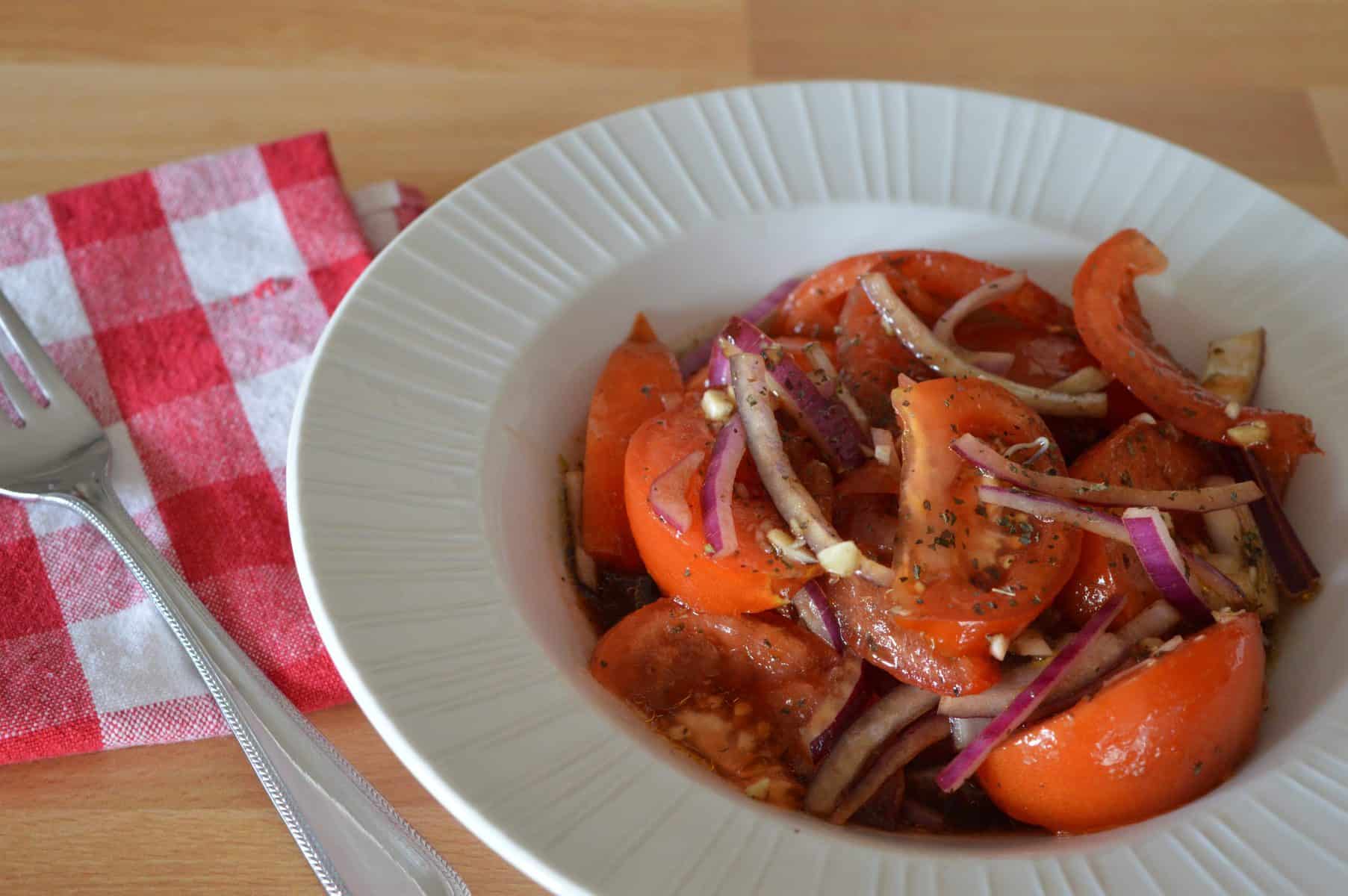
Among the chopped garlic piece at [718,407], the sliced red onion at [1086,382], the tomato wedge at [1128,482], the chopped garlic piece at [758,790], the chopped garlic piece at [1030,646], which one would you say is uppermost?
the chopped garlic piece at [718,407]

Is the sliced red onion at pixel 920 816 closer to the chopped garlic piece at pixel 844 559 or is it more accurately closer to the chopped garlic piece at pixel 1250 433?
the chopped garlic piece at pixel 844 559

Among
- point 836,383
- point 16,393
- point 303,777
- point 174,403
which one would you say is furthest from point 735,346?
point 16,393

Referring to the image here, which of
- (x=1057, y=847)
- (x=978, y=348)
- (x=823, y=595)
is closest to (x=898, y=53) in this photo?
(x=978, y=348)

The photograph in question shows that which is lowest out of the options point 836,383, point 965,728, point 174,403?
point 965,728

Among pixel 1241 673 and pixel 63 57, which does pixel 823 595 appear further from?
pixel 63 57

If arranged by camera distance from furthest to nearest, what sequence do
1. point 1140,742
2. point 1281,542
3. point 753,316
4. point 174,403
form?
point 753,316 → point 174,403 → point 1281,542 → point 1140,742

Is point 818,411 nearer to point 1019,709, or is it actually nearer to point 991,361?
point 991,361

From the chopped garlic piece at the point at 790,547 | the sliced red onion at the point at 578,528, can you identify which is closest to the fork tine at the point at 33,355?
the sliced red onion at the point at 578,528

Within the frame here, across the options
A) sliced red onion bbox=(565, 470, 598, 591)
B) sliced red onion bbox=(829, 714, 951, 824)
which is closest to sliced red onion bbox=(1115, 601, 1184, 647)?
sliced red onion bbox=(829, 714, 951, 824)
